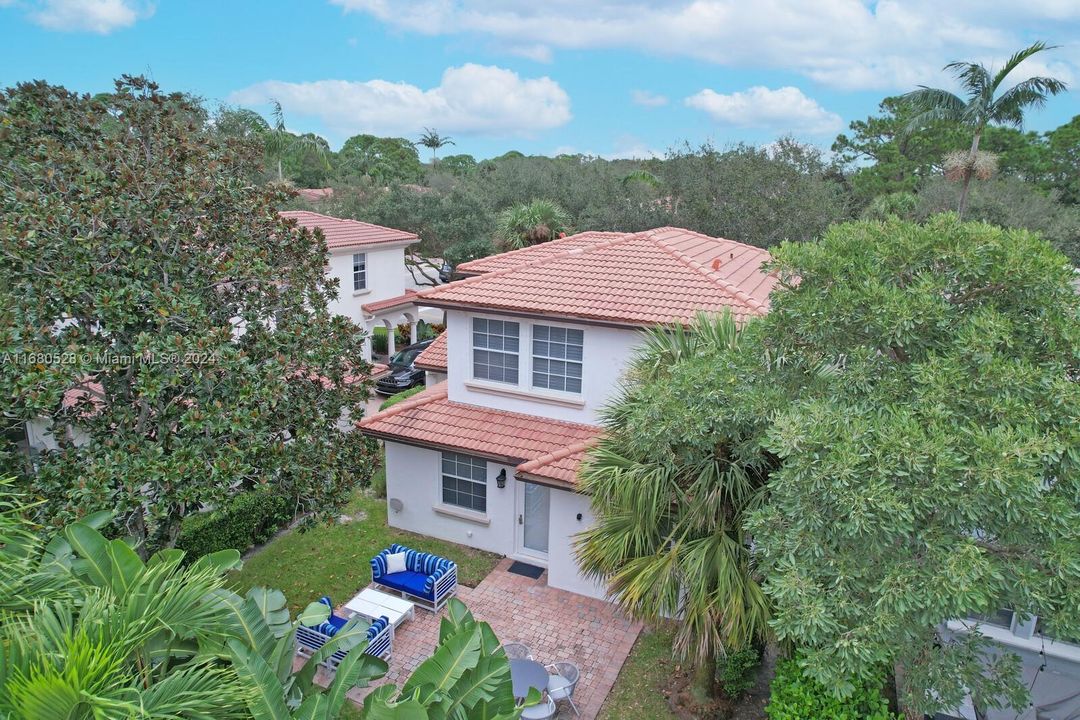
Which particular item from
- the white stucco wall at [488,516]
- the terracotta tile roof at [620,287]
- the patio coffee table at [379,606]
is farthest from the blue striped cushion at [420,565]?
the terracotta tile roof at [620,287]

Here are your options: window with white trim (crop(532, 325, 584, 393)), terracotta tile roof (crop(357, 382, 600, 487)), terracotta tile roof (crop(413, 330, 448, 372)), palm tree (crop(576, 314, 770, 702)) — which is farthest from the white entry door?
terracotta tile roof (crop(413, 330, 448, 372))

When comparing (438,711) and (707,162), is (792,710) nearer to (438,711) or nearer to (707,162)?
(438,711)

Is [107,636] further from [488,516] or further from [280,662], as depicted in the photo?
[488,516]

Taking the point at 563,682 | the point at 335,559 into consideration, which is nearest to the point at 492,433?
the point at 335,559

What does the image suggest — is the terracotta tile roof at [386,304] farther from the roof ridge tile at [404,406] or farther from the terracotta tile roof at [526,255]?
the roof ridge tile at [404,406]

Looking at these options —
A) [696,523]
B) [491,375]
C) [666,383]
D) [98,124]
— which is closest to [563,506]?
[491,375]

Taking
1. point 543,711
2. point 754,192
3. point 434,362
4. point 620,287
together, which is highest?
point 754,192
